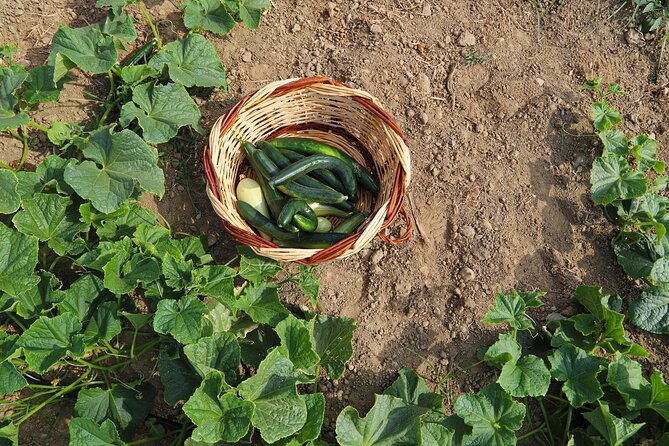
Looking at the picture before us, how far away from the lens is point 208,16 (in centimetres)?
440

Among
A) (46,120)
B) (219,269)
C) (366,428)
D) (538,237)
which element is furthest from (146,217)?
(538,237)

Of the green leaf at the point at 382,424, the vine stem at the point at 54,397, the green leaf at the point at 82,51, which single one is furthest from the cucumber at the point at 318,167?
the vine stem at the point at 54,397

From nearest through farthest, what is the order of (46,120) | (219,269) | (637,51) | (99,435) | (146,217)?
(99,435) → (219,269) → (146,217) → (46,120) → (637,51)

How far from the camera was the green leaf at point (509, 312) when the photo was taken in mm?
3617

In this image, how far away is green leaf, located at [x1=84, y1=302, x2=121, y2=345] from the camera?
3.46 metres

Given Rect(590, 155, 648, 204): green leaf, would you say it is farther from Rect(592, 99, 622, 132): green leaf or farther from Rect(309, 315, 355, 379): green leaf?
Rect(309, 315, 355, 379): green leaf

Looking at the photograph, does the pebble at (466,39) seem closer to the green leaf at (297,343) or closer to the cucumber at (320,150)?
the cucumber at (320,150)

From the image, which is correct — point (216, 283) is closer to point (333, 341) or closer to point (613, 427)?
point (333, 341)

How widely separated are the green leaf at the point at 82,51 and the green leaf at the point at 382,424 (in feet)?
9.23

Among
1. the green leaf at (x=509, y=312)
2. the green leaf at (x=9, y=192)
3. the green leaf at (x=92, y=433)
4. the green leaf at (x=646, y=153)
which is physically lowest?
the green leaf at (x=92, y=433)

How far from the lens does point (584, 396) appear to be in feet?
11.8

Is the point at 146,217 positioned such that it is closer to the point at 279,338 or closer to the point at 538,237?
the point at 279,338

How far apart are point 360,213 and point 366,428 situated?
148 centimetres

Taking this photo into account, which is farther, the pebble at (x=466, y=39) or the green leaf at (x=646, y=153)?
the pebble at (x=466, y=39)
